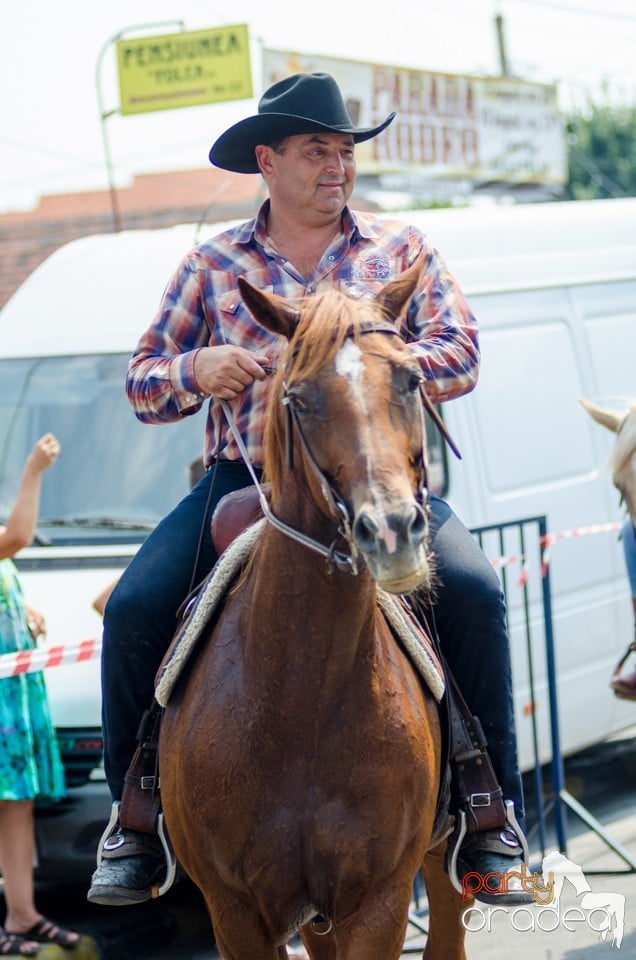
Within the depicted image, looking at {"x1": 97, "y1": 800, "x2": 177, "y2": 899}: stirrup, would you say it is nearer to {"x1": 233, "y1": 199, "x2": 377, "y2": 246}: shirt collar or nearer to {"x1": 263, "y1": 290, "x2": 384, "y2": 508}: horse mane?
{"x1": 263, "y1": 290, "x2": 384, "y2": 508}: horse mane

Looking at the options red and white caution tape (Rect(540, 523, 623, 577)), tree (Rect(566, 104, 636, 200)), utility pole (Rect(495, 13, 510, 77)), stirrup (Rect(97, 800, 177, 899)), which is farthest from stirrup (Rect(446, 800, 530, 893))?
tree (Rect(566, 104, 636, 200))

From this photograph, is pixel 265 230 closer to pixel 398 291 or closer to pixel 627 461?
pixel 398 291

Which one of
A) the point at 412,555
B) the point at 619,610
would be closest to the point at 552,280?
the point at 619,610

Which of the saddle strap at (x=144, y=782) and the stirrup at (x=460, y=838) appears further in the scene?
the stirrup at (x=460, y=838)

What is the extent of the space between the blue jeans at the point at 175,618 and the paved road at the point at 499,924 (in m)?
2.06

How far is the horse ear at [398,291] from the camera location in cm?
343

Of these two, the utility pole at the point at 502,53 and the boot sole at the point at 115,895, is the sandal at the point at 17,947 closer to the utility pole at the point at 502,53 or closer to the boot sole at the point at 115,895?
the boot sole at the point at 115,895

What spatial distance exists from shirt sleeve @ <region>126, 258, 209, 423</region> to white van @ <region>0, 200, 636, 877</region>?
2554 millimetres

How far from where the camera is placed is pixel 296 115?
4168 mm

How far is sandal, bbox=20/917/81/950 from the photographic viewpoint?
6.11m

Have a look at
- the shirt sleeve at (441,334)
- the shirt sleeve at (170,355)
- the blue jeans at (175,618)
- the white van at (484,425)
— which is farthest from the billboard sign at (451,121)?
the blue jeans at (175,618)

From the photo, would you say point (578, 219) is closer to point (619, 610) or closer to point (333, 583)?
point (619, 610)

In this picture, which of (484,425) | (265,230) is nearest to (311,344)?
(265,230)

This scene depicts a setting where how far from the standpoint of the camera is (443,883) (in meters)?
4.78
